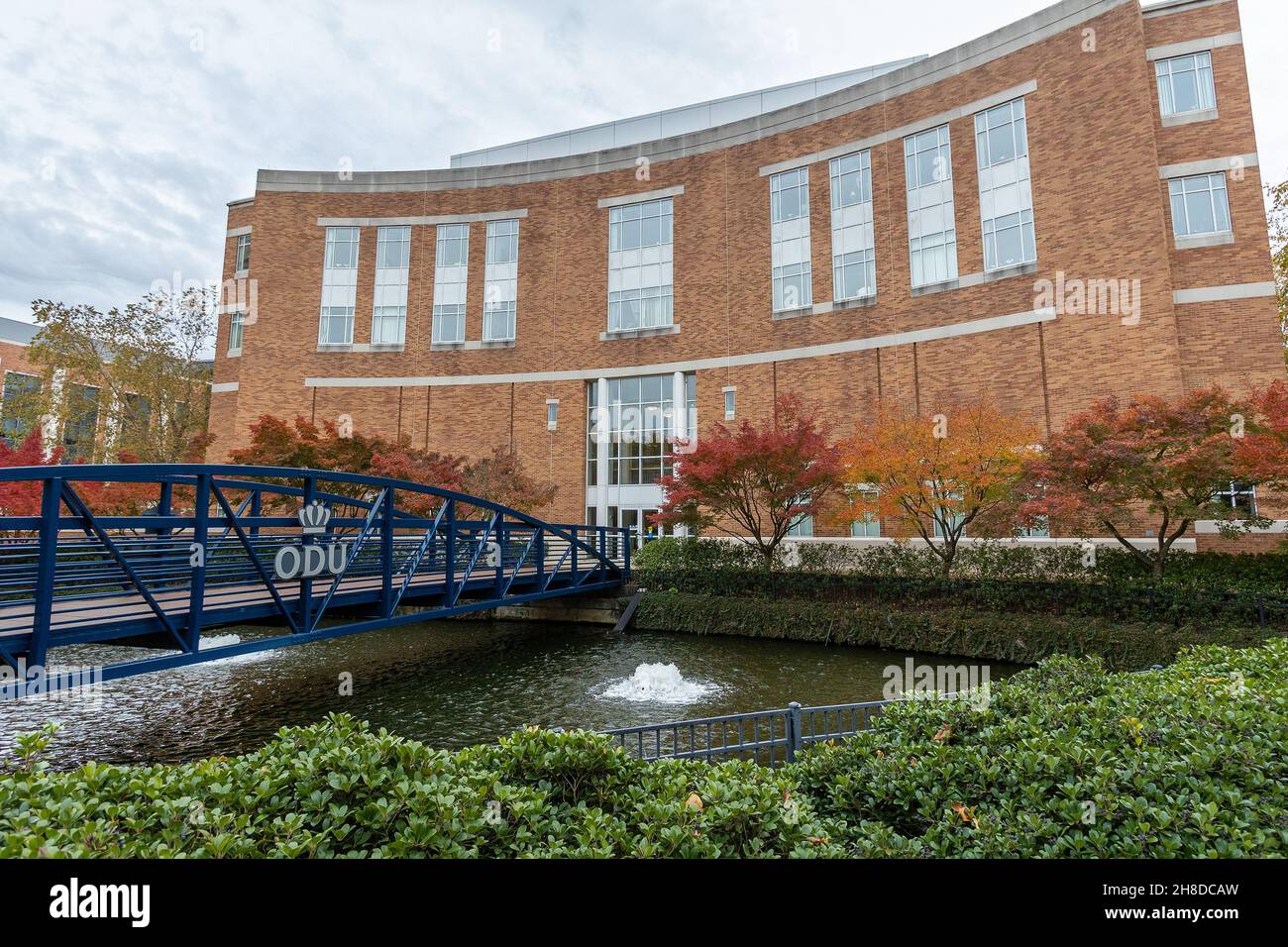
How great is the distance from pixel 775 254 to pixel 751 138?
4.90 metres

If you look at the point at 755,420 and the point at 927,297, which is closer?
the point at 927,297

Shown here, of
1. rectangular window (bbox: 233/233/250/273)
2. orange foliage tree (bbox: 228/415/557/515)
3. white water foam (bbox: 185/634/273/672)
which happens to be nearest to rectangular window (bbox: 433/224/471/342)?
orange foliage tree (bbox: 228/415/557/515)

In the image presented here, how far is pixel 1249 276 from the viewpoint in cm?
1761

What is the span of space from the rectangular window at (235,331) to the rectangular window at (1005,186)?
101 feet

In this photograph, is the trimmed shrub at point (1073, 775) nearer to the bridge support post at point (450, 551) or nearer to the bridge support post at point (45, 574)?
the bridge support post at point (45, 574)

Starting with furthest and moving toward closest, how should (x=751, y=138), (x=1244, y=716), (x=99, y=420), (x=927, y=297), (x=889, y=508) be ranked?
1. (x=99, y=420)
2. (x=751, y=138)
3. (x=927, y=297)
4. (x=889, y=508)
5. (x=1244, y=716)

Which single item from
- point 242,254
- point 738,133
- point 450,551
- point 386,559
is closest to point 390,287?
point 242,254

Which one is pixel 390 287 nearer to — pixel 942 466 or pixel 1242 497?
pixel 942 466

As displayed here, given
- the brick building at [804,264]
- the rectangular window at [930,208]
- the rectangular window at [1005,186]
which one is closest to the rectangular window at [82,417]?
the brick building at [804,264]

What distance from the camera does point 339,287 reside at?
96.4 ft

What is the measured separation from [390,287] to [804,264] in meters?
17.8

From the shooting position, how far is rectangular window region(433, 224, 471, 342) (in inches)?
1136
